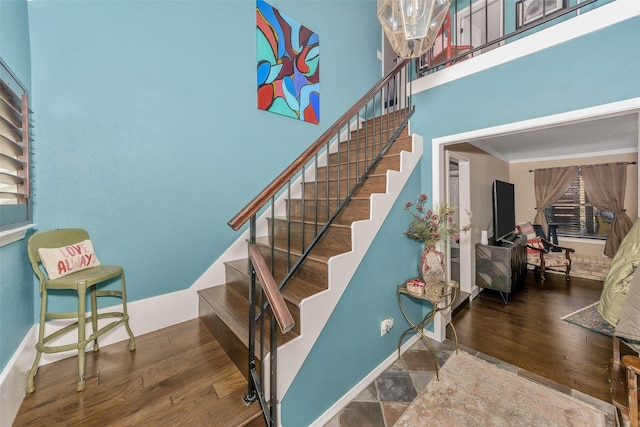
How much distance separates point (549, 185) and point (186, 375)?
7.02m

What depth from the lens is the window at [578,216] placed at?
491 cm

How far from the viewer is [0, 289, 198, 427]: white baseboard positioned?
117 cm

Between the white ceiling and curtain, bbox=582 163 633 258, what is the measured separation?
353mm

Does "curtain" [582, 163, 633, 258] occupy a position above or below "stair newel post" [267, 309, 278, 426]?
above

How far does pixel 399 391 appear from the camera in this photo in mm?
1933

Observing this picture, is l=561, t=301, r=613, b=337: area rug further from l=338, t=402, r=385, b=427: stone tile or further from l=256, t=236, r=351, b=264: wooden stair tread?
l=256, t=236, r=351, b=264: wooden stair tread

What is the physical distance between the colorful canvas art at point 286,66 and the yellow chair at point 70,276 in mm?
1888

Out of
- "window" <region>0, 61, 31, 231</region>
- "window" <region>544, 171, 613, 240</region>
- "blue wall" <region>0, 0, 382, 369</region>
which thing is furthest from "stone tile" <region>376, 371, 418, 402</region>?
"window" <region>544, 171, 613, 240</region>

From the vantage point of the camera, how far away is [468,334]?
2.73 metres

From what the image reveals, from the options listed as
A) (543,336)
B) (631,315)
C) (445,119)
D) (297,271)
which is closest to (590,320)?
(543,336)

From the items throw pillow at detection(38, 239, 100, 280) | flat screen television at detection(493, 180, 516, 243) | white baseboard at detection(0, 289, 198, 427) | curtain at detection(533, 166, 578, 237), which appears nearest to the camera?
white baseboard at detection(0, 289, 198, 427)

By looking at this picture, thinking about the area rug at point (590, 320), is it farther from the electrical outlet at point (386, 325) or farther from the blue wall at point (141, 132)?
the blue wall at point (141, 132)

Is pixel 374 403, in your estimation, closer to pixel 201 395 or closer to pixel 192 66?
pixel 201 395

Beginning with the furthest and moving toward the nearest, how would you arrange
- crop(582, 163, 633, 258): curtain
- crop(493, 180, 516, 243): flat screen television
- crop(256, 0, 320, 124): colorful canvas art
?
crop(582, 163, 633, 258): curtain < crop(493, 180, 516, 243): flat screen television < crop(256, 0, 320, 124): colorful canvas art
